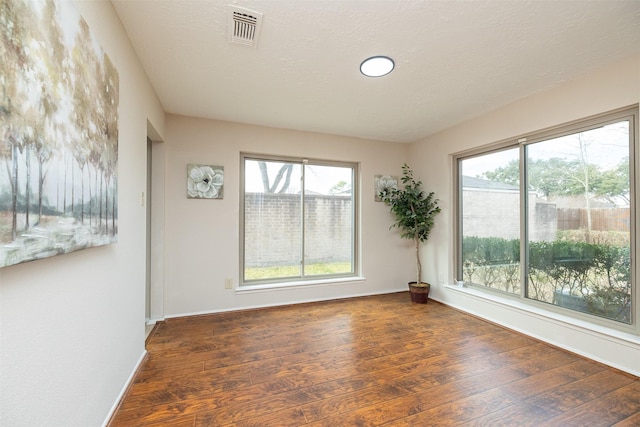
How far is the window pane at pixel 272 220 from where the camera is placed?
356cm

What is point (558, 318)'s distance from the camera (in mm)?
2438

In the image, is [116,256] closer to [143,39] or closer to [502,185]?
[143,39]

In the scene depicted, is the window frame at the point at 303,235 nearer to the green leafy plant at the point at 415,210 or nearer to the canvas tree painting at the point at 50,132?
the green leafy plant at the point at 415,210

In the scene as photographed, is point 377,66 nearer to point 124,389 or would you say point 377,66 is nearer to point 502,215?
point 502,215

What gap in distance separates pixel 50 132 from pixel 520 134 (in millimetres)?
3601

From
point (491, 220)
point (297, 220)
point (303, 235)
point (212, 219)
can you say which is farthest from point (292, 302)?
point (491, 220)

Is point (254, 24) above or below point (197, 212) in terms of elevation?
above

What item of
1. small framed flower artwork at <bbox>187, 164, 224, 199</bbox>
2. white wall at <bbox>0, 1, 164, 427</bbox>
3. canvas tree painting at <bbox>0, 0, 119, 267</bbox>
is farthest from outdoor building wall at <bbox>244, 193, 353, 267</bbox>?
canvas tree painting at <bbox>0, 0, 119, 267</bbox>

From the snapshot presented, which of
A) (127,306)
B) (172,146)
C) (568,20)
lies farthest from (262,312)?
(568,20)

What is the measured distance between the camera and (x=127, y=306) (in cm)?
182

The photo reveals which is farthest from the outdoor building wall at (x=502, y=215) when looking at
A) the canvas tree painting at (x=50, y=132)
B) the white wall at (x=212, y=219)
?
the canvas tree painting at (x=50, y=132)

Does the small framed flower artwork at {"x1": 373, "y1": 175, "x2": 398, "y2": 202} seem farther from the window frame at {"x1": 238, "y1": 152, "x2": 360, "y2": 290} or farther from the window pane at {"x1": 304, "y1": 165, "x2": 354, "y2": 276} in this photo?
the window pane at {"x1": 304, "y1": 165, "x2": 354, "y2": 276}

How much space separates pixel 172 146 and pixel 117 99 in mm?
1704

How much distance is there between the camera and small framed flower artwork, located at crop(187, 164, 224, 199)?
3178 mm
